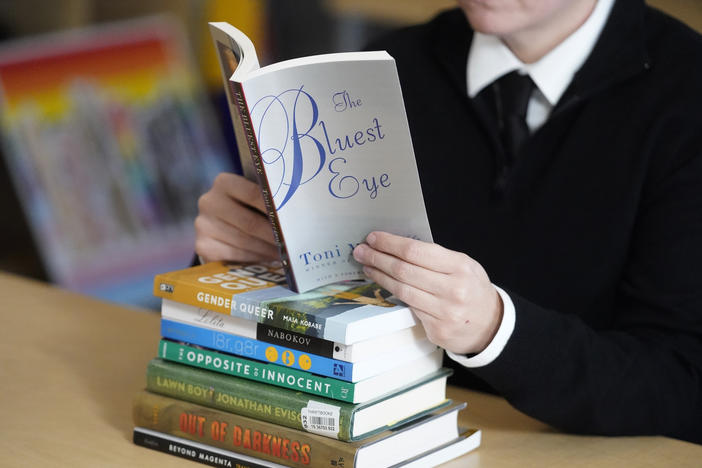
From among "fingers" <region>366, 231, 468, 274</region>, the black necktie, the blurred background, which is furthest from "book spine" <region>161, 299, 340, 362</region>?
the blurred background

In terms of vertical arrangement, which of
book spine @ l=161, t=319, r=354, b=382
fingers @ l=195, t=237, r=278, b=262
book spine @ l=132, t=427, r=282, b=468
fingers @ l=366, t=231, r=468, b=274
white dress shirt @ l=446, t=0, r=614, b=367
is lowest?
book spine @ l=132, t=427, r=282, b=468

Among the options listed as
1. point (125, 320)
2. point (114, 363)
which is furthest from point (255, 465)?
point (125, 320)

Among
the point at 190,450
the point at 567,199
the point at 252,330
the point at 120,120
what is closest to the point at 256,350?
the point at 252,330

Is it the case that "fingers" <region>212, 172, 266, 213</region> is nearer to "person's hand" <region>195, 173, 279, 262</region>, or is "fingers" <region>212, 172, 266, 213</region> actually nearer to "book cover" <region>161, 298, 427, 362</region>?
"person's hand" <region>195, 173, 279, 262</region>

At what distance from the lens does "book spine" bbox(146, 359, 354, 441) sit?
96 centimetres

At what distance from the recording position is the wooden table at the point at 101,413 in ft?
3.50

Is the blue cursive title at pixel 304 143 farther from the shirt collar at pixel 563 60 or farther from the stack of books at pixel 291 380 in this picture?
the shirt collar at pixel 563 60

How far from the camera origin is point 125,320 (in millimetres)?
1510

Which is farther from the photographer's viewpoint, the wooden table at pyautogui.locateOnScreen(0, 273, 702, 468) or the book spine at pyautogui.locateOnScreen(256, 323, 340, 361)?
the wooden table at pyautogui.locateOnScreen(0, 273, 702, 468)

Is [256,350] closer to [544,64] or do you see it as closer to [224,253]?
[224,253]

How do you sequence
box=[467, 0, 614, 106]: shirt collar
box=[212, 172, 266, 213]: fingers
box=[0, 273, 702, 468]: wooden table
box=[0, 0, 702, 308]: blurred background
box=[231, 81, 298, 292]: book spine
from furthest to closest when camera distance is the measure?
box=[0, 0, 702, 308]: blurred background → box=[467, 0, 614, 106]: shirt collar → box=[212, 172, 266, 213]: fingers → box=[0, 273, 702, 468]: wooden table → box=[231, 81, 298, 292]: book spine

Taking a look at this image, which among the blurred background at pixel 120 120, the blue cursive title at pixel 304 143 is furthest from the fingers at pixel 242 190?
the blurred background at pixel 120 120

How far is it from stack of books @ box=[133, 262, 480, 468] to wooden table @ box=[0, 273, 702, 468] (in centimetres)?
5

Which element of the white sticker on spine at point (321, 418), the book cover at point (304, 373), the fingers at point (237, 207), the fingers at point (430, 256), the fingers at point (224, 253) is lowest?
the white sticker on spine at point (321, 418)
